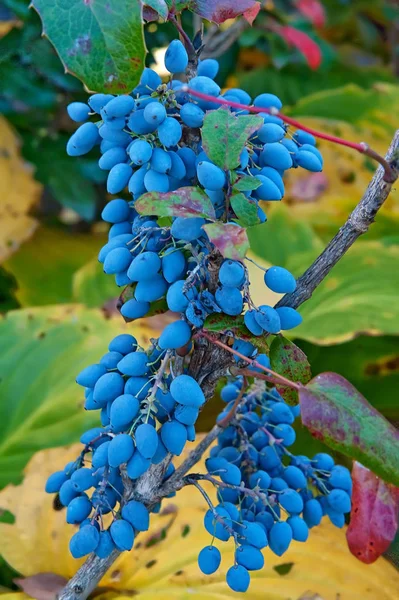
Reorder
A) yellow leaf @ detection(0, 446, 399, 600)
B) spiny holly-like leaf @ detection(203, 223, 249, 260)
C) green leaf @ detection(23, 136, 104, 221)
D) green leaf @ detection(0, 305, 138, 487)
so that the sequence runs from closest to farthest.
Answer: spiny holly-like leaf @ detection(203, 223, 249, 260) → yellow leaf @ detection(0, 446, 399, 600) → green leaf @ detection(0, 305, 138, 487) → green leaf @ detection(23, 136, 104, 221)

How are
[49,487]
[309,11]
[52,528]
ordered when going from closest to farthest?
[49,487] → [52,528] → [309,11]

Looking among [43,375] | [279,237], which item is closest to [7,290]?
[43,375]

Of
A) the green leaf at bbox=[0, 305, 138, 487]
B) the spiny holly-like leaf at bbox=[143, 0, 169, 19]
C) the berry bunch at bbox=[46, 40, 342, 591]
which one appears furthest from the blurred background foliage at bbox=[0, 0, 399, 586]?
the spiny holly-like leaf at bbox=[143, 0, 169, 19]

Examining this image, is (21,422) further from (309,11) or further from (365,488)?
(309,11)

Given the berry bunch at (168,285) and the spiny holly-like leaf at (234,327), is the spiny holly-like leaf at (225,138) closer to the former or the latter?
the berry bunch at (168,285)

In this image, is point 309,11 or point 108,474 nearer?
point 108,474

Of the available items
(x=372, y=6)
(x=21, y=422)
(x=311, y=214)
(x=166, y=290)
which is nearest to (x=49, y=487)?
(x=166, y=290)

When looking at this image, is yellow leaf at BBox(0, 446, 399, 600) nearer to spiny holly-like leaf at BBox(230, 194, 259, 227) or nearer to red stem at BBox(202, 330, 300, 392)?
red stem at BBox(202, 330, 300, 392)
